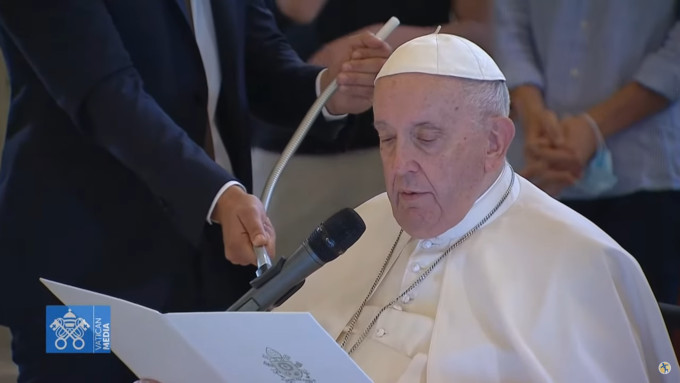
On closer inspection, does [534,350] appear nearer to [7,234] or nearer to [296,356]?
[296,356]

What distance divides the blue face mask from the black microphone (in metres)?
1.14

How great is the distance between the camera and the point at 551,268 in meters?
1.81

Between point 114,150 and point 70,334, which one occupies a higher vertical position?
point 114,150

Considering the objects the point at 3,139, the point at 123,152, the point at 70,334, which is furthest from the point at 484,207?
the point at 3,139

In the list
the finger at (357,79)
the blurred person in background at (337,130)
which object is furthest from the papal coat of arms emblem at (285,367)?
the blurred person in background at (337,130)

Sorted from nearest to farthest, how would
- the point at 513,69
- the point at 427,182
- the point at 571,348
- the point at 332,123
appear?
the point at 571,348
the point at 427,182
the point at 513,69
the point at 332,123

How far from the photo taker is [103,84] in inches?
83.4

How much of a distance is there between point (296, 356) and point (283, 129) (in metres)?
1.51

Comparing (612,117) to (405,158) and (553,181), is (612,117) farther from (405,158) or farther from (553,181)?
(405,158)

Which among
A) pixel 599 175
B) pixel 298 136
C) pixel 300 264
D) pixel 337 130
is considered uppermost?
pixel 300 264

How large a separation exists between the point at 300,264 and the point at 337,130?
139cm

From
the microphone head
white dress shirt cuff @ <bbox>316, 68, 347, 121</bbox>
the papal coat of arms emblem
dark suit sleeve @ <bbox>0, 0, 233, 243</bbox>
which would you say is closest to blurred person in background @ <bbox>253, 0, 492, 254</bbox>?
white dress shirt cuff @ <bbox>316, 68, 347, 121</bbox>

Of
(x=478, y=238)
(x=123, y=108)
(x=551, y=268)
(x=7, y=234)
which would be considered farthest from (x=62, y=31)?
(x=551, y=268)

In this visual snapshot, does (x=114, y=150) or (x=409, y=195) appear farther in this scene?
(x=114, y=150)
